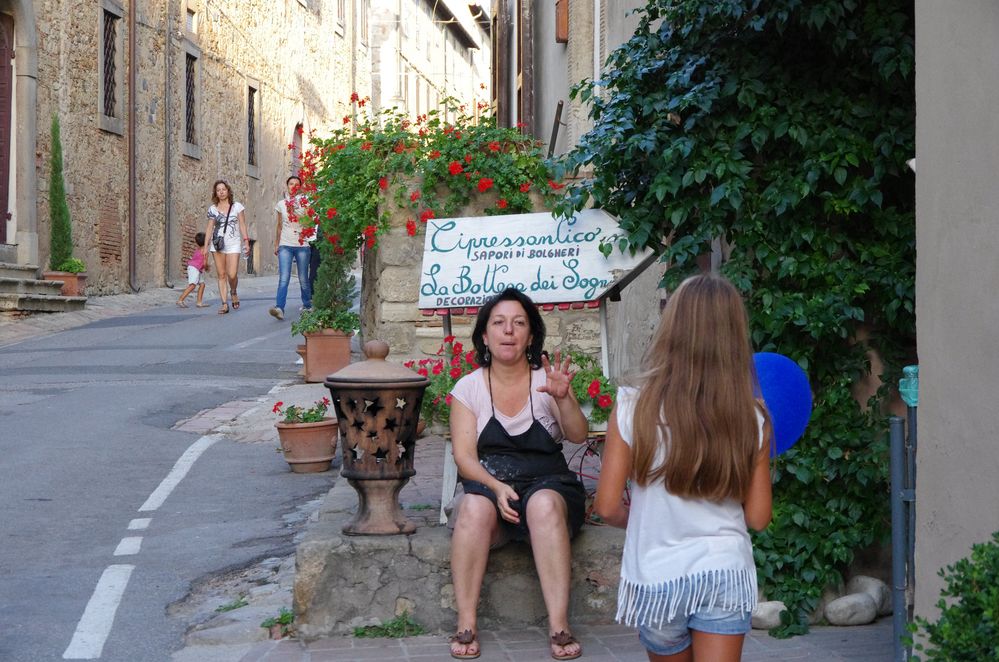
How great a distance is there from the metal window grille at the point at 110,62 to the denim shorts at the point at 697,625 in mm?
19431

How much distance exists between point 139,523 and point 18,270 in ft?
38.7

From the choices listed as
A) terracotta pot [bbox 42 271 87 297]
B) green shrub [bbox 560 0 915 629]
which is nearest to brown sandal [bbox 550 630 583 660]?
green shrub [bbox 560 0 915 629]

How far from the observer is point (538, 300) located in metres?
5.48

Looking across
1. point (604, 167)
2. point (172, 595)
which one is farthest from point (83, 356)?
point (604, 167)

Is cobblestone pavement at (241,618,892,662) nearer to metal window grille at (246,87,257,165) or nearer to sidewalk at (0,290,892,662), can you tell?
sidewalk at (0,290,892,662)

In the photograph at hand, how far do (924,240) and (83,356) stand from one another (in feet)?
35.5

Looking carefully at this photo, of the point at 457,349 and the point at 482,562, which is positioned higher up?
the point at 457,349

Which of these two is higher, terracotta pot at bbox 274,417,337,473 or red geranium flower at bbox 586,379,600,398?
red geranium flower at bbox 586,379,600,398

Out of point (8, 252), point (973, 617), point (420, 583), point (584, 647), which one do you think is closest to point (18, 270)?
point (8, 252)

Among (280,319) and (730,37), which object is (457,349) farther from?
(280,319)

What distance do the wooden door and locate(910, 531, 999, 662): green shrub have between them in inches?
669

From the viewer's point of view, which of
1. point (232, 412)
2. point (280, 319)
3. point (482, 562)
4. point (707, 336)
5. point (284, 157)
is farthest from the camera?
point (284, 157)

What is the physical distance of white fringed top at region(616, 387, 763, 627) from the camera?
9.34ft

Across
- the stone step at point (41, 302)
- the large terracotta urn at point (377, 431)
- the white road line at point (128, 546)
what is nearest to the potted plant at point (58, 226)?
the stone step at point (41, 302)
